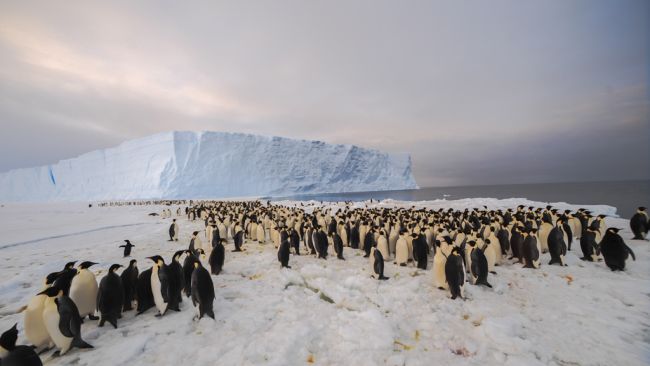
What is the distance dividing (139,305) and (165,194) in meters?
60.2

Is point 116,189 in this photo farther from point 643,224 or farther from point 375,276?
point 643,224

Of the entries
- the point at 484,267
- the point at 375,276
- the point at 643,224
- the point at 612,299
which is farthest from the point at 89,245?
the point at 643,224

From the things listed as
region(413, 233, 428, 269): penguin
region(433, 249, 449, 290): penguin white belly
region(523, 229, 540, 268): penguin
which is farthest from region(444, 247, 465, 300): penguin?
region(523, 229, 540, 268): penguin

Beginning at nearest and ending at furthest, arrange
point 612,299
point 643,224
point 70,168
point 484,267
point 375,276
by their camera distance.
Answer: point 612,299, point 484,267, point 375,276, point 643,224, point 70,168

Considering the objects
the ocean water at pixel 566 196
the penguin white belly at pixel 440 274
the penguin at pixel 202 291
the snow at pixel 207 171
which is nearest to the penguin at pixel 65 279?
the penguin at pixel 202 291

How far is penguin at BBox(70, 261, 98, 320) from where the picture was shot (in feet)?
12.9

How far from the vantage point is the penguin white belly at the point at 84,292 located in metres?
3.93

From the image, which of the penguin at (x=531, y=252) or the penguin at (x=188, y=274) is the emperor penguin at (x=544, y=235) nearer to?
the penguin at (x=531, y=252)

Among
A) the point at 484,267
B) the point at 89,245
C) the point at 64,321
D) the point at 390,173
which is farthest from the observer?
the point at 390,173

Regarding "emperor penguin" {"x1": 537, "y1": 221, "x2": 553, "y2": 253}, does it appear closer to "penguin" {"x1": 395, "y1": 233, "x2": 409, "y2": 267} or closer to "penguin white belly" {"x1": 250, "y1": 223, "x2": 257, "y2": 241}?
"penguin" {"x1": 395, "y1": 233, "x2": 409, "y2": 267}

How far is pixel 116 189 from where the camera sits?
2645 inches

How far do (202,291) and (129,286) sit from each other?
1.30 m

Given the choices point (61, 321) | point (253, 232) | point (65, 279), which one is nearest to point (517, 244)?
point (253, 232)

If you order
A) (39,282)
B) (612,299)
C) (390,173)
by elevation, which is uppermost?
(390,173)
